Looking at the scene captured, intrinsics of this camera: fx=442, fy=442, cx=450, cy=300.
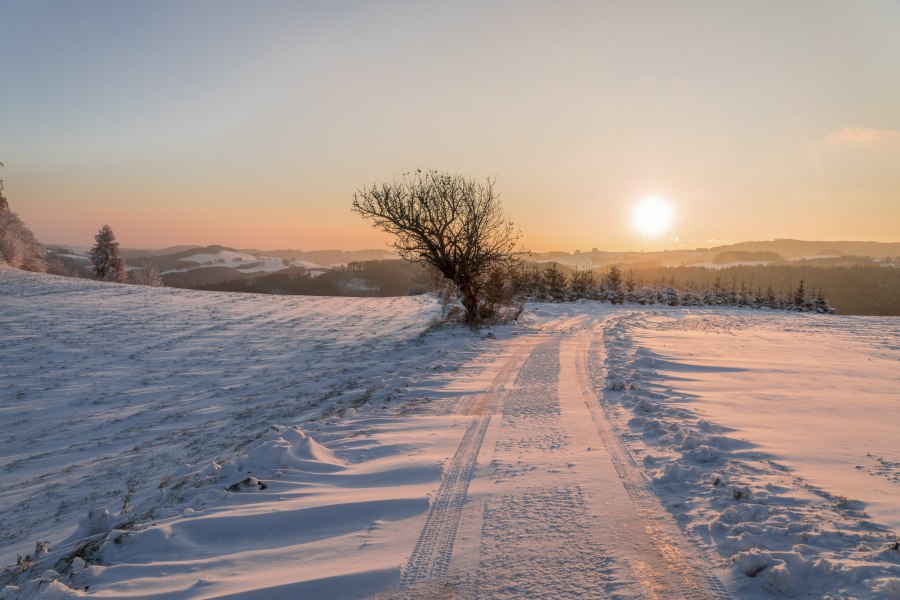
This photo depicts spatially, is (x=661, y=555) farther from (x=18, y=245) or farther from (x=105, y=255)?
(x=105, y=255)

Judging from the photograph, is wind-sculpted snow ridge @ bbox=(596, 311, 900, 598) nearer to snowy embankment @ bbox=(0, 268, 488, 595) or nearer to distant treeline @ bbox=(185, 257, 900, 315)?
snowy embankment @ bbox=(0, 268, 488, 595)

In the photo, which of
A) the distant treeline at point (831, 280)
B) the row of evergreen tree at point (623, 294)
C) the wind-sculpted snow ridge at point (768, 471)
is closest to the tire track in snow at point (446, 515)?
the wind-sculpted snow ridge at point (768, 471)

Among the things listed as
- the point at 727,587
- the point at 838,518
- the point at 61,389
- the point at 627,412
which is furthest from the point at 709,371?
the point at 61,389

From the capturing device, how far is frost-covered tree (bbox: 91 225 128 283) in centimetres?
5540

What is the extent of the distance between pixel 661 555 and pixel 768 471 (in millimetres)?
2568

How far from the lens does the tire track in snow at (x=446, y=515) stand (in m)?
3.50

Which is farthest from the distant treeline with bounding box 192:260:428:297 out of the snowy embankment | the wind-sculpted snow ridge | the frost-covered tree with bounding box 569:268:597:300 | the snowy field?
the wind-sculpted snow ridge

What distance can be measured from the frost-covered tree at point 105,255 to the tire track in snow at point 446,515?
65.2 metres

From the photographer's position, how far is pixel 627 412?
7914 mm

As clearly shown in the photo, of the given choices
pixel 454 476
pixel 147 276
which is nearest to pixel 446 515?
pixel 454 476

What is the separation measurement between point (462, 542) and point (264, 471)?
9.97ft

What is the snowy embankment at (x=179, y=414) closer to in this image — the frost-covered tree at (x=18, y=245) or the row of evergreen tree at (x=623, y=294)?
the row of evergreen tree at (x=623, y=294)

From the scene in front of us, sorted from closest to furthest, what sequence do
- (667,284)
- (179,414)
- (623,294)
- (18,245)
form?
(179,414) < (18,245) < (623,294) < (667,284)

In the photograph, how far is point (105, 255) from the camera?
5575cm
